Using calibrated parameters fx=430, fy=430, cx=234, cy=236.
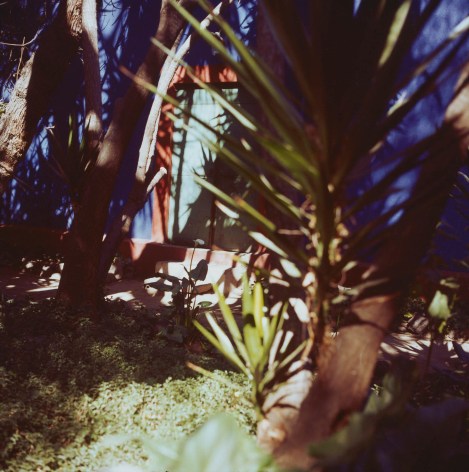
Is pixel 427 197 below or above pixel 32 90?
below

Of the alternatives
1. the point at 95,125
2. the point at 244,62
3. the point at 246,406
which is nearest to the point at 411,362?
the point at 244,62

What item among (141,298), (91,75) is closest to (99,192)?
(91,75)

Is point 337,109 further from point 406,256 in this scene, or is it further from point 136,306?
point 136,306

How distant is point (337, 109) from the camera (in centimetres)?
106

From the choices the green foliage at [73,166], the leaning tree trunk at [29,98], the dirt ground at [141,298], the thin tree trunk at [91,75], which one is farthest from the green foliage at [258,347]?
the leaning tree trunk at [29,98]

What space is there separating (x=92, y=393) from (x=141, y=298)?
2785mm

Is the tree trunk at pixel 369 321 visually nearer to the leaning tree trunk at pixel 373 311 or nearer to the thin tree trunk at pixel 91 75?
the leaning tree trunk at pixel 373 311

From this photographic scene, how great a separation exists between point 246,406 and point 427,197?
1.44m

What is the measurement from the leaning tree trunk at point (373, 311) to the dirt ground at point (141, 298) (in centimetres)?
149

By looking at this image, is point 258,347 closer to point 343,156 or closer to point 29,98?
point 343,156

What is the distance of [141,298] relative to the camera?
16.2ft

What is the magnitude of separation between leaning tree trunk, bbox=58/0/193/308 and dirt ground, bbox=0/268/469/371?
3.03 ft

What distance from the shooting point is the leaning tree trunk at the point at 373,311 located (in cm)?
104

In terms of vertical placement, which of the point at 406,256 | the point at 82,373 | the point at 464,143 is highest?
the point at 464,143
